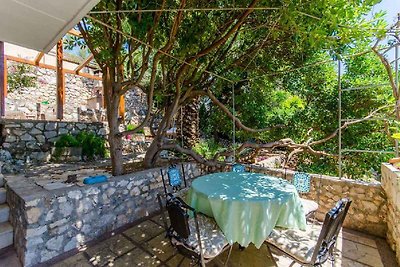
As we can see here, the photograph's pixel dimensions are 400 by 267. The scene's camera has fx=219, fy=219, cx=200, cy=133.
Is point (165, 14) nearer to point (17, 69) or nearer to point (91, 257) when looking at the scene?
point (91, 257)

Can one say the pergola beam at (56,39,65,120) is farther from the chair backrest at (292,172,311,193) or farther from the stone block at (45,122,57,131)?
the chair backrest at (292,172,311,193)

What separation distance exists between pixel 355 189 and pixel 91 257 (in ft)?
13.4

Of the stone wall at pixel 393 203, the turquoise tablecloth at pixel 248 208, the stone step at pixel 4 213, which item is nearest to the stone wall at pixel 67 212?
the stone step at pixel 4 213

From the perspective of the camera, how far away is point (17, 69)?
10516 mm

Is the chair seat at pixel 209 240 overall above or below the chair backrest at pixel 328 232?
below

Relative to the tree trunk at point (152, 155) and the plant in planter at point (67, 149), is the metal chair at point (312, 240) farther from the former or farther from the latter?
the plant in planter at point (67, 149)

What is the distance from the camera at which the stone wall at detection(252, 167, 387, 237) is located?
3.35m

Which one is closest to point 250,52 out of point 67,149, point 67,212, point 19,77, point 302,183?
point 302,183

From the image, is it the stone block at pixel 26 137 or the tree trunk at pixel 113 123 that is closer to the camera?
the tree trunk at pixel 113 123

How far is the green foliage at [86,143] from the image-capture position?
6520mm

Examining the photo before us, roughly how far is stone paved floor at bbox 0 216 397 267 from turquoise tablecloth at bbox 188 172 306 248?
21.9 inches

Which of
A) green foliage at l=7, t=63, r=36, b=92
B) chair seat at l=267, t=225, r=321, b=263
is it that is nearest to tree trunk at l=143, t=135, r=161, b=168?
chair seat at l=267, t=225, r=321, b=263

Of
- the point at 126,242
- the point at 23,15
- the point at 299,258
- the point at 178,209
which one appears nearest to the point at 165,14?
the point at 23,15

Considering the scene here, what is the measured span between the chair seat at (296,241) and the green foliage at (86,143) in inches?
234
